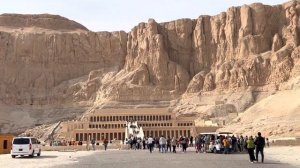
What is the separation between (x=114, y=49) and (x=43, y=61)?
20396 millimetres

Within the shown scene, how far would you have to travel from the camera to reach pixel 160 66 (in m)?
142

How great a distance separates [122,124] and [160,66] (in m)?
30.1

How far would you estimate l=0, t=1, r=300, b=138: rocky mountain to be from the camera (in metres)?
128

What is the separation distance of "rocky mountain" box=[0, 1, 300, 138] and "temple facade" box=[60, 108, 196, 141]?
20.0 feet

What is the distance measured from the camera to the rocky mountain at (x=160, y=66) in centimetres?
12750

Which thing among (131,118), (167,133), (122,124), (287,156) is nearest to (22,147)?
(287,156)

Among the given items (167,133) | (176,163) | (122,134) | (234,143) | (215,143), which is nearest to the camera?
(176,163)

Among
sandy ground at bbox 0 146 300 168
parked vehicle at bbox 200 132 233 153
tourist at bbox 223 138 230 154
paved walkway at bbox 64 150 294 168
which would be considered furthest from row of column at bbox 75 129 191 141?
paved walkway at bbox 64 150 294 168

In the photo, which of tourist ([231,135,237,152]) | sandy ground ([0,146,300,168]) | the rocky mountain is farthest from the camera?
the rocky mountain

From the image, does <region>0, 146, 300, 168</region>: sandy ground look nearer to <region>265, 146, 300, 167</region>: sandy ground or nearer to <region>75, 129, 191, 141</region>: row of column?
<region>265, 146, 300, 167</region>: sandy ground

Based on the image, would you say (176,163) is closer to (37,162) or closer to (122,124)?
(37,162)

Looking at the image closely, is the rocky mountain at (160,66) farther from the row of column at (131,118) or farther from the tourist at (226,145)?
the tourist at (226,145)

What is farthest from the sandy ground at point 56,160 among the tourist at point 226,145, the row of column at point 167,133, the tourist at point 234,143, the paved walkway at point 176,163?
the row of column at point 167,133

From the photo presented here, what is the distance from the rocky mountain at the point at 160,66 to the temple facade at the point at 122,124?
20.0ft
